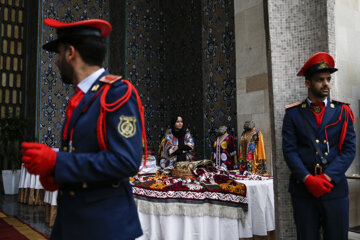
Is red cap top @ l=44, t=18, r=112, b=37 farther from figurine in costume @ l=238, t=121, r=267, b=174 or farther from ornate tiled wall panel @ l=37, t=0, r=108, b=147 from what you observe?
ornate tiled wall panel @ l=37, t=0, r=108, b=147

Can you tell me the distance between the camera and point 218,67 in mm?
8453

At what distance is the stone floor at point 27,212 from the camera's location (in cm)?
533

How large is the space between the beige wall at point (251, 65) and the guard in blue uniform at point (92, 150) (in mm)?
5659

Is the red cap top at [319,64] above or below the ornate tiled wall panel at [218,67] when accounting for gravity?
below

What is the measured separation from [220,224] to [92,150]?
240cm

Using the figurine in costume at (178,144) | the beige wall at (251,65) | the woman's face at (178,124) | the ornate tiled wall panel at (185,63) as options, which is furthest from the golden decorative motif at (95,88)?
the ornate tiled wall panel at (185,63)

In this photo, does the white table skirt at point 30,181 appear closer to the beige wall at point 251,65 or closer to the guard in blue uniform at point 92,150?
the beige wall at point 251,65

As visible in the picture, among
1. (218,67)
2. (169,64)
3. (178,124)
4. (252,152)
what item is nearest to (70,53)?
(252,152)

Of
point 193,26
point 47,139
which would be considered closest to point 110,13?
point 193,26

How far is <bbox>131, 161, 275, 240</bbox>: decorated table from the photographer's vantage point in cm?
331

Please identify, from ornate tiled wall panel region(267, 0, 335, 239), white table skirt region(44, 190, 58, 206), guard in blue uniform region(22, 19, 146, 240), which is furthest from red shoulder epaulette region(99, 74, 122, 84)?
white table skirt region(44, 190, 58, 206)

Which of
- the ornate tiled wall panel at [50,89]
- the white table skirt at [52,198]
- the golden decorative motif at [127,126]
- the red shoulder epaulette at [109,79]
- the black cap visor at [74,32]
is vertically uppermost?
the ornate tiled wall panel at [50,89]

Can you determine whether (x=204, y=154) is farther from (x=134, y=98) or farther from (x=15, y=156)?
(x=134, y=98)

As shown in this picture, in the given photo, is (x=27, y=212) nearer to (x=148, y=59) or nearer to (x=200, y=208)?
(x=200, y=208)
